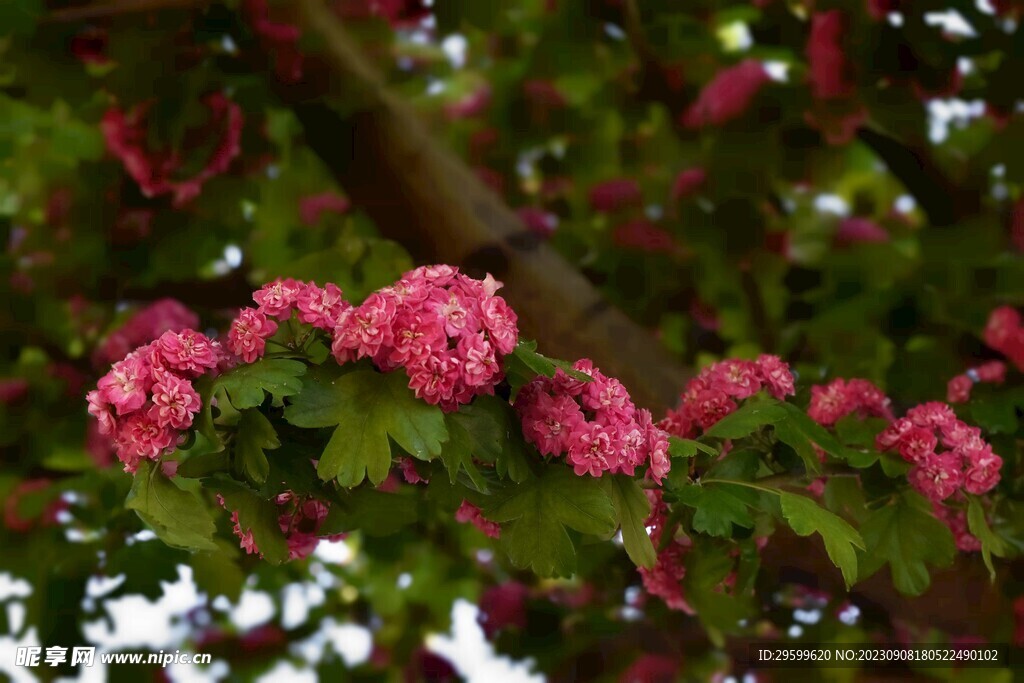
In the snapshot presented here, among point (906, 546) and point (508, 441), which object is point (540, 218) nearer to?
point (906, 546)

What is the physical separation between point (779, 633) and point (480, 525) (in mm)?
1237

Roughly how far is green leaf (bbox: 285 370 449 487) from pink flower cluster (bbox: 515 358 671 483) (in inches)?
5.6

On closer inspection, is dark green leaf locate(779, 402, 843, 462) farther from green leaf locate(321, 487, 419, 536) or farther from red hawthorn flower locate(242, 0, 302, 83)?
red hawthorn flower locate(242, 0, 302, 83)

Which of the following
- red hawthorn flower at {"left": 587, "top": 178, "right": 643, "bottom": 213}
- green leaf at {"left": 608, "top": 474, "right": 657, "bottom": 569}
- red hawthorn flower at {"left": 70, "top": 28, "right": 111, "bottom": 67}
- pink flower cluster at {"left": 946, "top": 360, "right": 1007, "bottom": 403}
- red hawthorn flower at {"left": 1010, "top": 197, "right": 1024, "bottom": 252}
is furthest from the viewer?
red hawthorn flower at {"left": 587, "top": 178, "right": 643, "bottom": 213}

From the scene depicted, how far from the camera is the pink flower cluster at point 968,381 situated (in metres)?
1.69

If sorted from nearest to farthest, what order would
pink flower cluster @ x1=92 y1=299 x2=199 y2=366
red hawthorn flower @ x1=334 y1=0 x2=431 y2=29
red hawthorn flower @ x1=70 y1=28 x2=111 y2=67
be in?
red hawthorn flower @ x1=70 y1=28 x2=111 y2=67 → pink flower cluster @ x1=92 y1=299 x2=199 y2=366 → red hawthorn flower @ x1=334 y1=0 x2=431 y2=29

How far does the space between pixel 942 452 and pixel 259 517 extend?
3.03ft

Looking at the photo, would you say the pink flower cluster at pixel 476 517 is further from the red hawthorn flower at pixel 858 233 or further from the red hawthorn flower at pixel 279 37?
the red hawthorn flower at pixel 858 233

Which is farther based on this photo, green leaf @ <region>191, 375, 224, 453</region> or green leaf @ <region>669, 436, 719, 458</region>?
green leaf @ <region>669, 436, 719, 458</region>

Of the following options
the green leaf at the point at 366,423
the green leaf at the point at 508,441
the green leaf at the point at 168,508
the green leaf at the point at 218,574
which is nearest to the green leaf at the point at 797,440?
the green leaf at the point at 508,441

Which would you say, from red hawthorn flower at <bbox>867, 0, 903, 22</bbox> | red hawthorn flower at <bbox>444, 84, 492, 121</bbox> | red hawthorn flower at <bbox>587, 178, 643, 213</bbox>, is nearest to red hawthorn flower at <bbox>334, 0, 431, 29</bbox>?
red hawthorn flower at <bbox>444, 84, 492, 121</bbox>

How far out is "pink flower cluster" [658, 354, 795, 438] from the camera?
4.73 feet

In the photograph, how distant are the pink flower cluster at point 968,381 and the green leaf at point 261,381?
1.17 metres

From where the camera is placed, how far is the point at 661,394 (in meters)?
1.96
